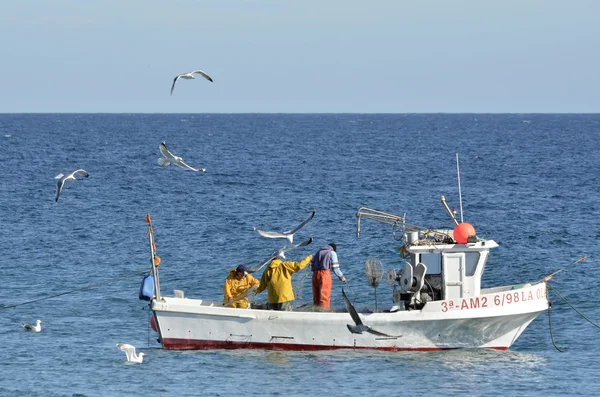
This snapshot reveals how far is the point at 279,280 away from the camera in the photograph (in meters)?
22.1

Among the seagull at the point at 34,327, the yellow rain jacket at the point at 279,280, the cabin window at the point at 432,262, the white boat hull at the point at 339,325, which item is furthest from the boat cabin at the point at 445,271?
the seagull at the point at 34,327

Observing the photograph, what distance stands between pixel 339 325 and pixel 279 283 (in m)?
1.48

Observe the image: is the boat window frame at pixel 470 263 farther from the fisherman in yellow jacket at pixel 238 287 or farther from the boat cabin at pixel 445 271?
the fisherman in yellow jacket at pixel 238 287

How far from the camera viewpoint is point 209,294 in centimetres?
2975

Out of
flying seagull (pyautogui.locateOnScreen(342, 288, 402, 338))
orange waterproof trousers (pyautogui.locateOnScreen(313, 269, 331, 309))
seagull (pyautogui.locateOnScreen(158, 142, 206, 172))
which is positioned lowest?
flying seagull (pyautogui.locateOnScreen(342, 288, 402, 338))

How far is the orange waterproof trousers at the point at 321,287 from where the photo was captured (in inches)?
877

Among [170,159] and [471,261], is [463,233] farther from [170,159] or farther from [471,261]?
[170,159]

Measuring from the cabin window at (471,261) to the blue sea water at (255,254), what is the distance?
164 centimetres

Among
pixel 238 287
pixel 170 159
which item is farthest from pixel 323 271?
pixel 170 159

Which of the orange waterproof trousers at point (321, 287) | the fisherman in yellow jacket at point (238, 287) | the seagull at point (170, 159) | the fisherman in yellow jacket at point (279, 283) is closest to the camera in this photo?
the fisherman in yellow jacket at point (279, 283)

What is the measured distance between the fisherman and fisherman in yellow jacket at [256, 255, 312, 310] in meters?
0.44

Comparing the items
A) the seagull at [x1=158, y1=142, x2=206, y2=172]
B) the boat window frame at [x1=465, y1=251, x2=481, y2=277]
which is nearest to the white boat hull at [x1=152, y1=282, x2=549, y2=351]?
the boat window frame at [x1=465, y1=251, x2=481, y2=277]

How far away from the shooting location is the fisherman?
72.6 ft

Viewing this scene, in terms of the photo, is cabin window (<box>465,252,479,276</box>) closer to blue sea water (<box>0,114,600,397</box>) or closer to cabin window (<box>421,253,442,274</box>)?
cabin window (<box>421,253,442,274</box>)
